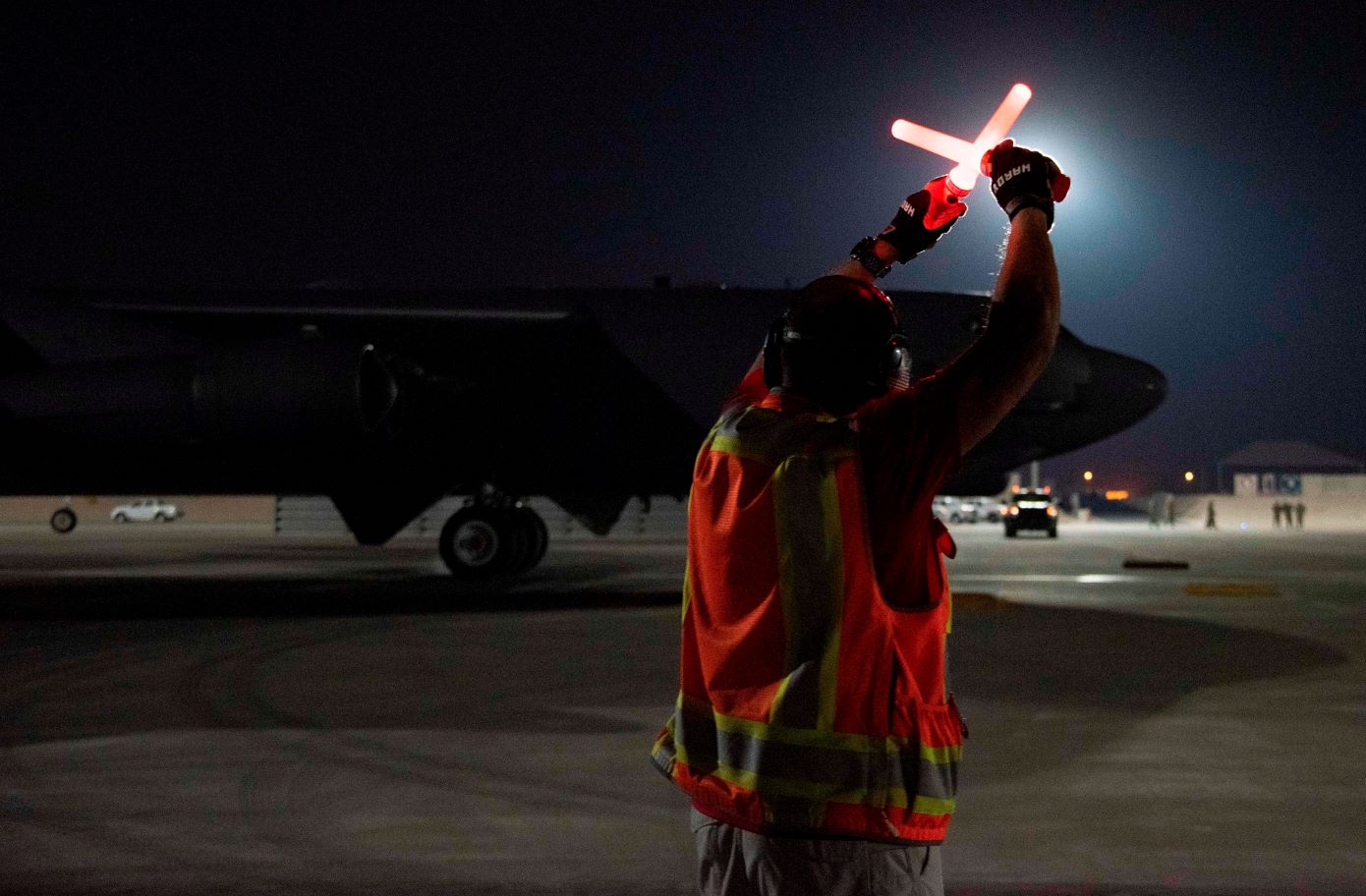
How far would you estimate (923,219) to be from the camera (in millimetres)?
2461

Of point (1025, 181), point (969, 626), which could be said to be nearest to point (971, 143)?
point (1025, 181)

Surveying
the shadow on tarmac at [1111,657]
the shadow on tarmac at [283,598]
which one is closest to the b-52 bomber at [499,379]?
the shadow on tarmac at [283,598]

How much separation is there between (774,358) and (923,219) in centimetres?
57

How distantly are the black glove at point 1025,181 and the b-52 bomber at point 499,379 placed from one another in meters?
11.9

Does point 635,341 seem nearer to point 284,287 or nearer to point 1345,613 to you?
point 284,287

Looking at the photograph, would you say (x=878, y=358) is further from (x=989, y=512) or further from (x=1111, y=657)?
(x=989, y=512)

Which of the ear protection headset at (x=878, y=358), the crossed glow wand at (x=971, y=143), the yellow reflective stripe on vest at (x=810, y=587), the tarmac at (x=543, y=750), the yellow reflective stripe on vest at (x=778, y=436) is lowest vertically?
the tarmac at (x=543, y=750)

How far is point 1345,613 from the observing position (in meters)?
12.1

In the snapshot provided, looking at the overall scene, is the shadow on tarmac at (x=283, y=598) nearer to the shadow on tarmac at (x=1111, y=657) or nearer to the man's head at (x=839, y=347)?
the shadow on tarmac at (x=1111, y=657)

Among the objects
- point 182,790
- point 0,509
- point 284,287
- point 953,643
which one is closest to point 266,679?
point 182,790

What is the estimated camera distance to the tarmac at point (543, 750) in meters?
4.22

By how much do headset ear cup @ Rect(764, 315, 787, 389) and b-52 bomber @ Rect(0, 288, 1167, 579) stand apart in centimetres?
1184

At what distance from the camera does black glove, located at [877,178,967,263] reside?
2438mm

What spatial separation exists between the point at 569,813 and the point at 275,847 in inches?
42.7
